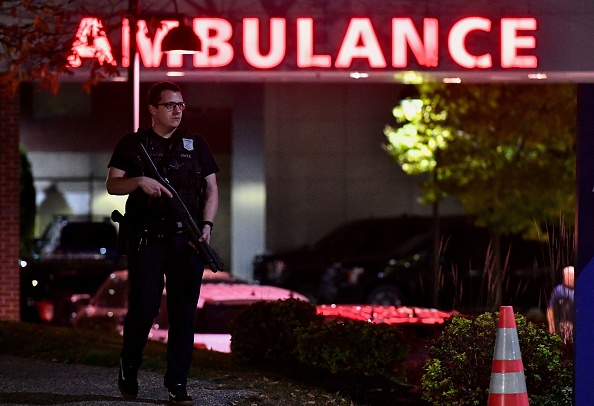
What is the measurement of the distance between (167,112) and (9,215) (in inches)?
371

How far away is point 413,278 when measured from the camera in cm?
2325

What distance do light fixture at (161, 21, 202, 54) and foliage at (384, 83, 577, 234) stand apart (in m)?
12.4

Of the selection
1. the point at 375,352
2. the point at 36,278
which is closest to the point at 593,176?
the point at 375,352

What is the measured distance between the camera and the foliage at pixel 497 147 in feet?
72.3

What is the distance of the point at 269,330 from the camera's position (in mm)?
Answer: 9711

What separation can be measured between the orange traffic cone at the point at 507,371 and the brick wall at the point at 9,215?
1043 cm

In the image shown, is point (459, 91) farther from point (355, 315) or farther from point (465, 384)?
point (465, 384)

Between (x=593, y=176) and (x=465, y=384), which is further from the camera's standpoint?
(x=465, y=384)

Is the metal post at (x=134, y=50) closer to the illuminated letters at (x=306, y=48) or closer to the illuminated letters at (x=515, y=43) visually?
the illuminated letters at (x=306, y=48)

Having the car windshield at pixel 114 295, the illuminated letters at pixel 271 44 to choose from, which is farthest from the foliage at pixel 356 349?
the car windshield at pixel 114 295

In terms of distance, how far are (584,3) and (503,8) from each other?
2.14 ft

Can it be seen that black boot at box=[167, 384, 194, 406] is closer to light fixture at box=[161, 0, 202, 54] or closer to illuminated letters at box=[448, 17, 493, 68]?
light fixture at box=[161, 0, 202, 54]

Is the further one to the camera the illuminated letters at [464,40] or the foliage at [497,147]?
the foliage at [497,147]

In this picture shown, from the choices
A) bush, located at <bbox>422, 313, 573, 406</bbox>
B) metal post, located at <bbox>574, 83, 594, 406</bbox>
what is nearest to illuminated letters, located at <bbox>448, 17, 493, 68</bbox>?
bush, located at <bbox>422, 313, 573, 406</bbox>
